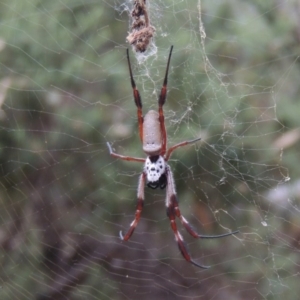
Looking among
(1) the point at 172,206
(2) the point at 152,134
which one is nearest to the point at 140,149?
(1) the point at 172,206

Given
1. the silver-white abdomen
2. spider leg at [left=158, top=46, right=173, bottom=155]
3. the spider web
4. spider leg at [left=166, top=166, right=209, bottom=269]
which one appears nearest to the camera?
spider leg at [left=158, top=46, right=173, bottom=155]

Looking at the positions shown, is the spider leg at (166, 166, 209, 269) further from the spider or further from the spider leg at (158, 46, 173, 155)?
the spider leg at (158, 46, 173, 155)

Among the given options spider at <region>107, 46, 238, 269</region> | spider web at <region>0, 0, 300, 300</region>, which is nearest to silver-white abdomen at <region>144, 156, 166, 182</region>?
spider at <region>107, 46, 238, 269</region>

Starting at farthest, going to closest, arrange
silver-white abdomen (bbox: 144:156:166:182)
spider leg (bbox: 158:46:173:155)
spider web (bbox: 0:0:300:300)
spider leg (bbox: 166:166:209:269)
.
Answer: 1. spider web (bbox: 0:0:300:300)
2. spider leg (bbox: 166:166:209:269)
3. silver-white abdomen (bbox: 144:156:166:182)
4. spider leg (bbox: 158:46:173:155)

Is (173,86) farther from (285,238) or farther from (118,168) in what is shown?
(285,238)

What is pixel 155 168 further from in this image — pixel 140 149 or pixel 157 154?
pixel 140 149

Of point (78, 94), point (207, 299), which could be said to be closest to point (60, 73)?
point (78, 94)
